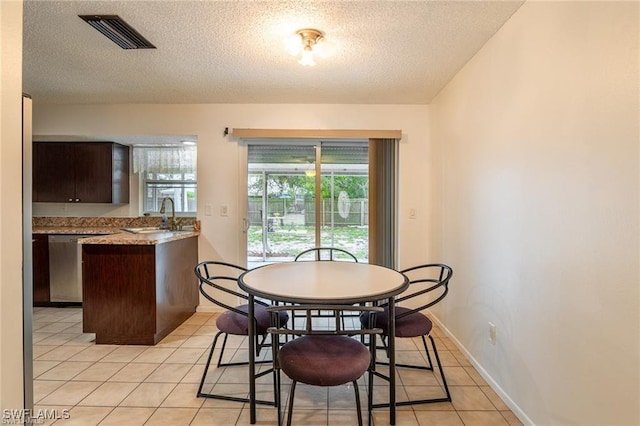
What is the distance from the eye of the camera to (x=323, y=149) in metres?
3.62

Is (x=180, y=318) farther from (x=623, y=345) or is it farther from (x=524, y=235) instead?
(x=623, y=345)

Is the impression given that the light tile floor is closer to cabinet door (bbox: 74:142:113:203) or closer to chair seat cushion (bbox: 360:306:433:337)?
chair seat cushion (bbox: 360:306:433:337)

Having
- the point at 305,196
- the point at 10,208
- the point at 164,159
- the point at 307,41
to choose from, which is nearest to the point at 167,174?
the point at 164,159

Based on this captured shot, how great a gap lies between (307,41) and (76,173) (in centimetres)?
342

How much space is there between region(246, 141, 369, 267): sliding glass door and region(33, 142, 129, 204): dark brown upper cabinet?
5.82ft

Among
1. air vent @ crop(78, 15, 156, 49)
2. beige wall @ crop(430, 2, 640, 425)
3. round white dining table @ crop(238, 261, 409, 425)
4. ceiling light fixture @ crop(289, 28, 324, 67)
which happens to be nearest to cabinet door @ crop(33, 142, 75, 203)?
air vent @ crop(78, 15, 156, 49)

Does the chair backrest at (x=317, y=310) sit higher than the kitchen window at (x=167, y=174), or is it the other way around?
the kitchen window at (x=167, y=174)

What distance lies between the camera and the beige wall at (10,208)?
3.64ft

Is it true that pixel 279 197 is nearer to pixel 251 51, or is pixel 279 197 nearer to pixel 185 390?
pixel 251 51

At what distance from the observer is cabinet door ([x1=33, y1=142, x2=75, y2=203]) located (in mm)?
3816

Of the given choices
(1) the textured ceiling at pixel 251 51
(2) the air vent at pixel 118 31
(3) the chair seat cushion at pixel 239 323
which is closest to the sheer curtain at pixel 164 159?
(1) the textured ceiling at pixel 251 51

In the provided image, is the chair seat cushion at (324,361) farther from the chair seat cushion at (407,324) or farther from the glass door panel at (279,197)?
the glass door panel at (279,197)

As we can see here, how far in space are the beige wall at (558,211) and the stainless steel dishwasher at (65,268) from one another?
13.1 ft

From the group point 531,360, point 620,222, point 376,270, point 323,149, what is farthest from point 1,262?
point 323,149
